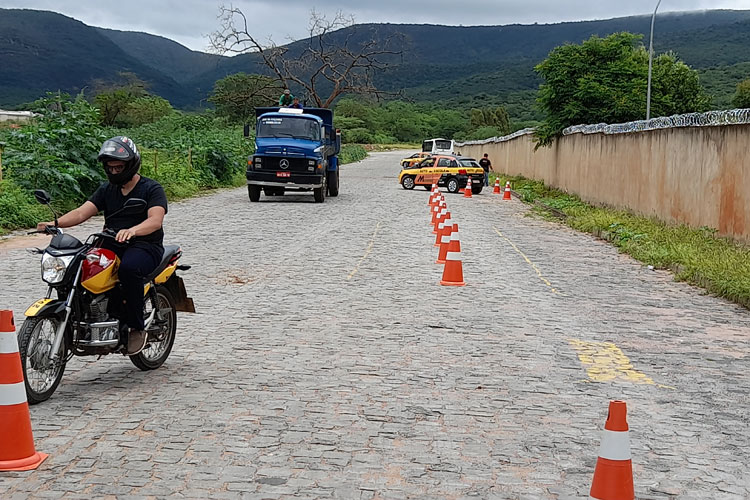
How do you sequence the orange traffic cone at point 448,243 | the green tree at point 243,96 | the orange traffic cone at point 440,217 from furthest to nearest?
the green tree at point 243,96
the orange traffic cone at point 440,217
the orange traffic cone at point 448,243

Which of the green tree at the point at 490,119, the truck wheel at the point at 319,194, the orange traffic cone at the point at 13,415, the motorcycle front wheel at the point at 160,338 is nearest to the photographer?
the orange traffic cone at the point at 13,415

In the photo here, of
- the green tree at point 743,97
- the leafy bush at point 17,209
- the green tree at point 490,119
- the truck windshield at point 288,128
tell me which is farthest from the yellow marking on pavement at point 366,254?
the green tree at point 490,119

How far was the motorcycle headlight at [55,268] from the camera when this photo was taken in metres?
6.30

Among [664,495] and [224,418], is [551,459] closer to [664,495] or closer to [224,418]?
[664,495]

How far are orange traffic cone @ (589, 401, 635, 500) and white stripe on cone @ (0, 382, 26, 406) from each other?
3.02 meters

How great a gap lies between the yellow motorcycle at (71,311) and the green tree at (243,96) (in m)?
42.6

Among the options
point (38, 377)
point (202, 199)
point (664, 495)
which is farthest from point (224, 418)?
point (202, 199)

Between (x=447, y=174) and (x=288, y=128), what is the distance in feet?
32.8

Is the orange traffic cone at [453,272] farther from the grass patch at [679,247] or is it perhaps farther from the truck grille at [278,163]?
the truck grille at [278,163]

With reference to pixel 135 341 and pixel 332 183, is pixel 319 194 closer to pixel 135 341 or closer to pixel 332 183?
pixel 332 183

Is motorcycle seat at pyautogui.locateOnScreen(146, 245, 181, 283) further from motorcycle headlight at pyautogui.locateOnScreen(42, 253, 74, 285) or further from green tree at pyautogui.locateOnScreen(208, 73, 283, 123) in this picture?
green tree at pyautogui.locateOnScreen(208, 73, 283, 123)

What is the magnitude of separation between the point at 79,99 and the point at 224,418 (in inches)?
799

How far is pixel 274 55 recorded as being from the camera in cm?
5841

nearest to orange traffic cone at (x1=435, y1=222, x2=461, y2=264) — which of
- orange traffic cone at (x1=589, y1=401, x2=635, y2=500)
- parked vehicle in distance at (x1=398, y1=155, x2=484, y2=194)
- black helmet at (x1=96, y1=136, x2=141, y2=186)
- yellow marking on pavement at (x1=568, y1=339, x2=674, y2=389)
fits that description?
yellow marking on pavement at (x1=568, y1=339, x2=674, y2=389)
